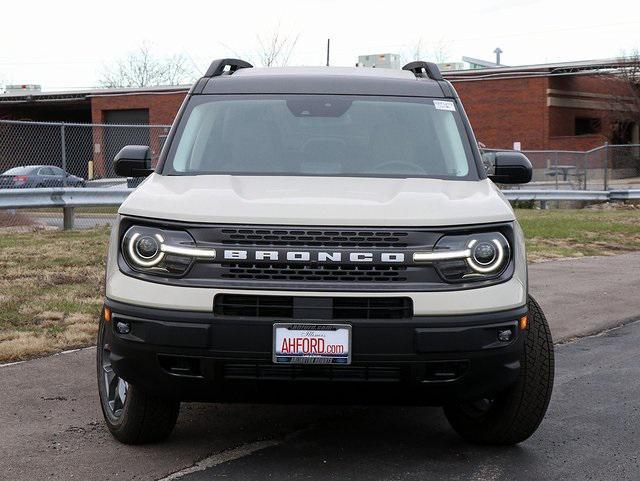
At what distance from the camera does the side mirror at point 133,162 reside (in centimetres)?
570

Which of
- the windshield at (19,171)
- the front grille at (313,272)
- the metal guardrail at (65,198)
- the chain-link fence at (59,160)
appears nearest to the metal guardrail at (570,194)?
the chain-link fence at (59,160)

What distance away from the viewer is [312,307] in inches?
164

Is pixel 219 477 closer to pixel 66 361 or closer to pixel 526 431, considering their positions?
pixel 526 431

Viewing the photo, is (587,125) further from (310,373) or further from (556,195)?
(310,373)

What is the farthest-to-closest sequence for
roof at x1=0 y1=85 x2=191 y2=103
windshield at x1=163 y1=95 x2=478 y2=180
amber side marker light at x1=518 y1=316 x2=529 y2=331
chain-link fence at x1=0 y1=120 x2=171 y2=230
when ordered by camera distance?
roof at x1=0 y1=85 x2=191 y2=103 < chain-link fence at x1=0 y1=120 x2=171 y2=230 < windshield at x1=163 y1=95 x2=478 y2=180 < amber side marker light at x1=518 y1=316 x2=529 y2=331

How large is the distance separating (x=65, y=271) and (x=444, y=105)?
6.53 metres

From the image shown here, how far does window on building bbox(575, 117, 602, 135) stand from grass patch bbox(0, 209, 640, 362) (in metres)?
33.0

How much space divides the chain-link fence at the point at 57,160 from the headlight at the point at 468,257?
1109 cm

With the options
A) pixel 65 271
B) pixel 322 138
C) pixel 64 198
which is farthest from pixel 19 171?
pixel 322 138

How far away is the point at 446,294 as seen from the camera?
4230 millimetres

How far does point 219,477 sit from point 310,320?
842 mm

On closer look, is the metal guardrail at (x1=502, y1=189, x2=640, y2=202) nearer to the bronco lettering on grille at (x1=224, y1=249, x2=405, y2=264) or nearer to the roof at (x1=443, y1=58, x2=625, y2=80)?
the bronco lettering on grille at (x1=224, y1=249, x2=405, y2=264)

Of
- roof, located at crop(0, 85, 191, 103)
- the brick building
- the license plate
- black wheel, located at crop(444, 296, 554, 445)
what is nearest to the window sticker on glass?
black wheel, located at crop(444, 296, 554, 445)

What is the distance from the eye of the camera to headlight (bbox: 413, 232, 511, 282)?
14.0ft
